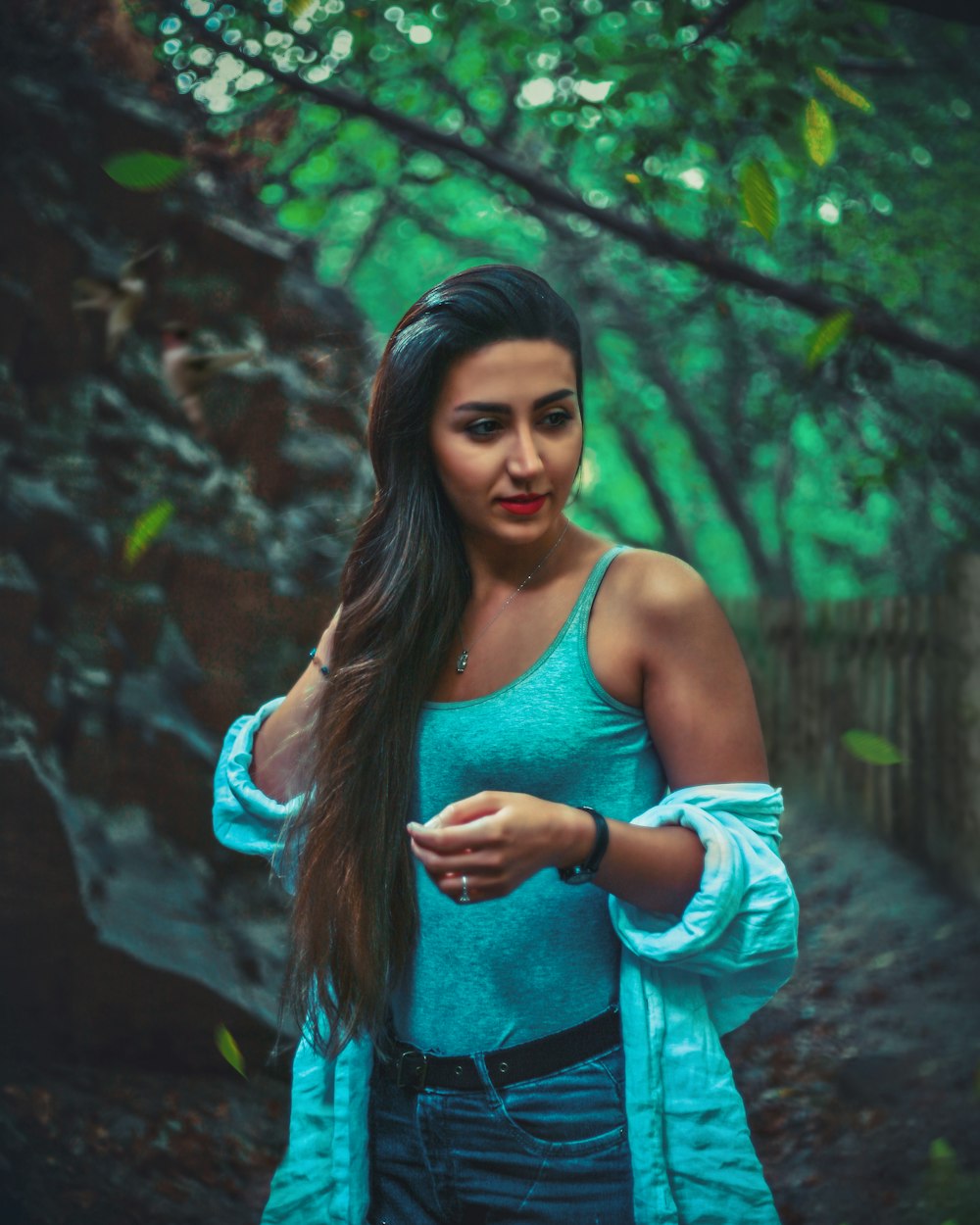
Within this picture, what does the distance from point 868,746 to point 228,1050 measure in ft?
8.92

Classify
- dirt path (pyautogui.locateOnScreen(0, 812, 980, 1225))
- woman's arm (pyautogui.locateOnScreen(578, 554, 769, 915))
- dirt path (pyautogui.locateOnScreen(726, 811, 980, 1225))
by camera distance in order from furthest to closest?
dirt path (pyautogui.locateOnScreen(726, 811, 980, 1225)), dirt path (pyautogui.locateOnScreen(0, 812, 980, 1225)), woman's arm (pyautogui.locateOnScreen(578, 554, 769, 915))

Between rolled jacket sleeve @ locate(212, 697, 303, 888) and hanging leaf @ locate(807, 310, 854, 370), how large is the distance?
194 cm

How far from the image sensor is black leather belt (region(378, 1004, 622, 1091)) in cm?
136

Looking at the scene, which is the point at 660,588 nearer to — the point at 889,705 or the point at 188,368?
the point at 188,368

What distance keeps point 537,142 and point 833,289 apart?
1.36 m

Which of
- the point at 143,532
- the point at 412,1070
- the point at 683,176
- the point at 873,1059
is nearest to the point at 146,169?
the point at 143,532

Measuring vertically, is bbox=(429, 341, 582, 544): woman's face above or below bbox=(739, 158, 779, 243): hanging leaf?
below

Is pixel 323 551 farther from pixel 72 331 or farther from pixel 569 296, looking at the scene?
pixel 569 296

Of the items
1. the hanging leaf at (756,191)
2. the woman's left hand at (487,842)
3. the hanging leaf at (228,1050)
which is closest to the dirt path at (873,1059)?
the hanging leaf at (228,1050)

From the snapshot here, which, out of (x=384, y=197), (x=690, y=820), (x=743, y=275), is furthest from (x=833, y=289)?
(x=690, y=820)

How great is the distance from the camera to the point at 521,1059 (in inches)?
53.3

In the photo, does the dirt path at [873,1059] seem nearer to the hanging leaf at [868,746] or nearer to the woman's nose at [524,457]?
the hanging leaf at [868,746]

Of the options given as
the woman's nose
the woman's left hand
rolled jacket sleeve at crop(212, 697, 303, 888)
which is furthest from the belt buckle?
the woman's nose

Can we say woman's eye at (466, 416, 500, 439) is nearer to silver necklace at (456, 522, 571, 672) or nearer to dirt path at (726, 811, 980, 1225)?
silver necklace at (456, 522, 571, 672)
